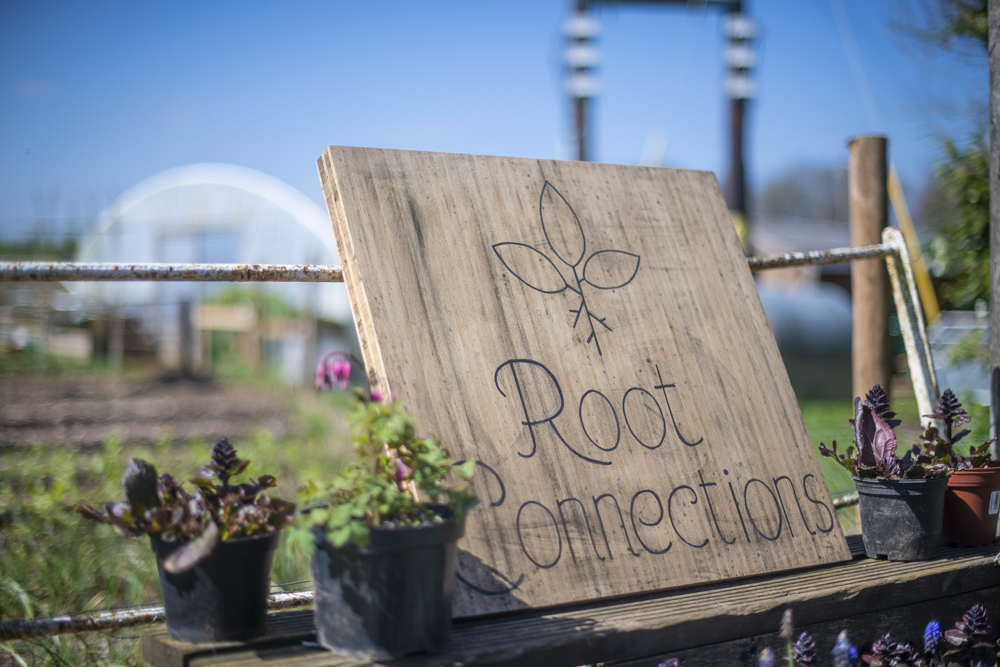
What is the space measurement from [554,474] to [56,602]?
7.47 feet

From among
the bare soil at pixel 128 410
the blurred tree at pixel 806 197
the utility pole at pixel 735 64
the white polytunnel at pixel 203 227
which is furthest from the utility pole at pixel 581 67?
the blurred tree at pixel 806 197

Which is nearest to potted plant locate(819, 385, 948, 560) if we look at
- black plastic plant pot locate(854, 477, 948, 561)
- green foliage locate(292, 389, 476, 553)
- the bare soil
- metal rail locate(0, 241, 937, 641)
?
black plastic plant pot locate(854, 477, 948, 561)

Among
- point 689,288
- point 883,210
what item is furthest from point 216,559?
point 883,210

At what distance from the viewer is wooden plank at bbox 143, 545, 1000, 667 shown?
1.41 m

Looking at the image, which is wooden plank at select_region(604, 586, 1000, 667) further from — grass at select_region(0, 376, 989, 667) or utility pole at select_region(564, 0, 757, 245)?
utility pole at select_region(564, 0, 757, 245)

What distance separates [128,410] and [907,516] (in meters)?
9.46

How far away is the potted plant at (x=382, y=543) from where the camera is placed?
1306 mm

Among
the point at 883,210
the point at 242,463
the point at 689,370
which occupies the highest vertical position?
the point at 883,210

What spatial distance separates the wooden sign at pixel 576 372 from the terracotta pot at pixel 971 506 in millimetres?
368

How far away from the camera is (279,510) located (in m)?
1.46

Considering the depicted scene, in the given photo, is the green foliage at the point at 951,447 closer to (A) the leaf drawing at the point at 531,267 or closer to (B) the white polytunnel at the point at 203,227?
(A) the leaf drawing at the point at 531,267

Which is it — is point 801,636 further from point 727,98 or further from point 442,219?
point 727,98

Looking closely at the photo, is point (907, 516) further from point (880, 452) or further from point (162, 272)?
point (162, 272)

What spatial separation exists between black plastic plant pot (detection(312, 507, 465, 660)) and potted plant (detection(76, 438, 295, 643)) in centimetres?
13
